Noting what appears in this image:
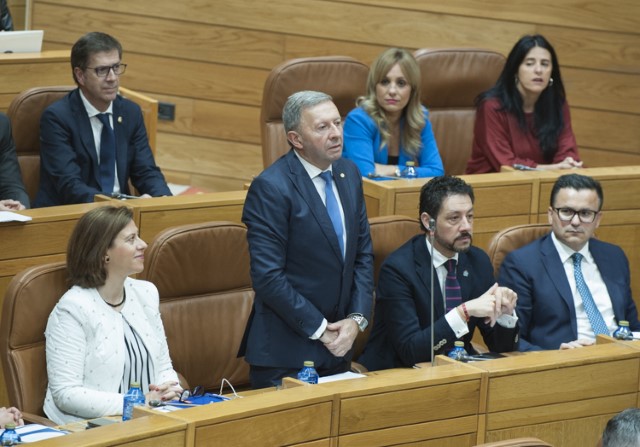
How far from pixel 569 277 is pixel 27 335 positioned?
4.49 feet

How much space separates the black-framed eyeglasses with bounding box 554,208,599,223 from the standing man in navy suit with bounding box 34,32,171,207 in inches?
44.9

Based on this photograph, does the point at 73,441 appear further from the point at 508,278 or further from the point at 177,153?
the point at 177,153

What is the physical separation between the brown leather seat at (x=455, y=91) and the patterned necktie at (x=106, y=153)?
4.01 feet

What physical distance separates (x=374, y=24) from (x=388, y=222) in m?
1.92

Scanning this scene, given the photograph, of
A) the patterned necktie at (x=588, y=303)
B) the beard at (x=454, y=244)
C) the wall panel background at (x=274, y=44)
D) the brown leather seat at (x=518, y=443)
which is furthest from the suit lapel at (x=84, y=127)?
the brown leather seat at (x=518, y=443)

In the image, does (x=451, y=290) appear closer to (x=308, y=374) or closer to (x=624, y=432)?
(x=308, y=374)

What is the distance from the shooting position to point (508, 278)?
119 inches

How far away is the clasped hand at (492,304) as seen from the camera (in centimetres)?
269

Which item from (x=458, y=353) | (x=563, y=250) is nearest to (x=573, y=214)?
(x=563, y=250)

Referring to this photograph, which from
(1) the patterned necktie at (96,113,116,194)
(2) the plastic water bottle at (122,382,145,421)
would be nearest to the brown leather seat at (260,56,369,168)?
(1) the patterned necktie at (96,113,116,194)

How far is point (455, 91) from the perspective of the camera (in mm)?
4262

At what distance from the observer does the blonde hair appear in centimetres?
370

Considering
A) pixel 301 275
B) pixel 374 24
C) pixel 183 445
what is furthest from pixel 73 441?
pixel 374 24

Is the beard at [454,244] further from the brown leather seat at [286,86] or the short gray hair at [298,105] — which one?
the brown leather seat at [286,86]
